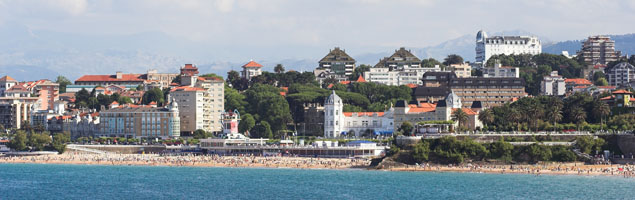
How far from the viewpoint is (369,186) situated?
84.5 m

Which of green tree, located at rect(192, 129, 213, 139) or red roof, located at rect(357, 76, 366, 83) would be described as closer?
green tree, located at rect(192, 129, 213, 139)

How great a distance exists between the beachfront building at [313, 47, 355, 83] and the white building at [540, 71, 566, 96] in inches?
1528

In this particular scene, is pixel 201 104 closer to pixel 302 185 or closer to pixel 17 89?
pixel 17 89

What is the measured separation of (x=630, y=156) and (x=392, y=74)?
86.8m

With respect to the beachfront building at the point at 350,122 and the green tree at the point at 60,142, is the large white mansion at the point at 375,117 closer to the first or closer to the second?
the beachfront building at the point at 350,122

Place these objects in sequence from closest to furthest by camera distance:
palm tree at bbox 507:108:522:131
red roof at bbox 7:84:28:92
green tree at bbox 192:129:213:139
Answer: palm tree at bbox 507:108:522:131, green tree at bbox 192:129:213:139, red roof at bbox 7:84:28:92

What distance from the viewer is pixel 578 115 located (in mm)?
109625

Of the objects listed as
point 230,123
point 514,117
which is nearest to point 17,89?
point 230,123

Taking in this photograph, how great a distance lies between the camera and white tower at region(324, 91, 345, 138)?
134 metres

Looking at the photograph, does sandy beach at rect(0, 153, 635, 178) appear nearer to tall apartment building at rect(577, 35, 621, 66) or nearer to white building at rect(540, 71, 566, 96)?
white building at rect(540, 71, 566, 96)

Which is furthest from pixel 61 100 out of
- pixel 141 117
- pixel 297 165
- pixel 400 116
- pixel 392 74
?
pixel 297 165

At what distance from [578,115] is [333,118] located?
35337mm

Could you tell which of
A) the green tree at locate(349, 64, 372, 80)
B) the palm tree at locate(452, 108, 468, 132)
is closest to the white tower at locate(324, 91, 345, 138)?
the palm tree at locate(452, 108, 468, 132)

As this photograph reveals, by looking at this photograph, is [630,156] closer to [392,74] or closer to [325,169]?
[325,169]
